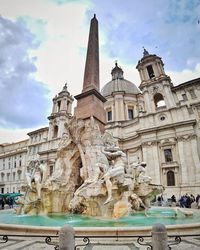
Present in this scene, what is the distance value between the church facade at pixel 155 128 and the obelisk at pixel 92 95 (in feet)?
0.64

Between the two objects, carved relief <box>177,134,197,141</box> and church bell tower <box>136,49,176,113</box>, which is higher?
church bell tower <box>136,49,176,113</box>

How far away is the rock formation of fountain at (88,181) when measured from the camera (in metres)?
8.34

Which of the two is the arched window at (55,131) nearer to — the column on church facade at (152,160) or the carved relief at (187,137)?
the column on church facade at (152,160)

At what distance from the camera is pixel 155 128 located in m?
31.0

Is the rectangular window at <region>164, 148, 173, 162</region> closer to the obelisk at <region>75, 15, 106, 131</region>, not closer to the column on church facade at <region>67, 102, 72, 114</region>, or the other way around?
the obelisk at <region>75, 15, 106, 131</region>

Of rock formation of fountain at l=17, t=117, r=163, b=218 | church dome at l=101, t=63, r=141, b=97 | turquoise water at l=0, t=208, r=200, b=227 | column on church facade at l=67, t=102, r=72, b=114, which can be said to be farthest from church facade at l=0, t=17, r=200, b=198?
turquoise water at l=0, t=208, r=200, b=227

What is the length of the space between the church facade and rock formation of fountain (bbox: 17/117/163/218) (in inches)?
215

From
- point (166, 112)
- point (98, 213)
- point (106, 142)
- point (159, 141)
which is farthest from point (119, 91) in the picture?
point (98, 213)

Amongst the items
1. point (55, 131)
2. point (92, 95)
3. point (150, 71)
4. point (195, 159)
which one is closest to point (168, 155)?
point (195, 159)

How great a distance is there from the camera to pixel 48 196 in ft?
32.5

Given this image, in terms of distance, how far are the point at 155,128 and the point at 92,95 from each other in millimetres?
21496

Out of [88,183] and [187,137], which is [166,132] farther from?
[88,183]

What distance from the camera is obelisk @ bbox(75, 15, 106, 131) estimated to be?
1148cm

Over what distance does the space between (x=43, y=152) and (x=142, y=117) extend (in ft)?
81.0
